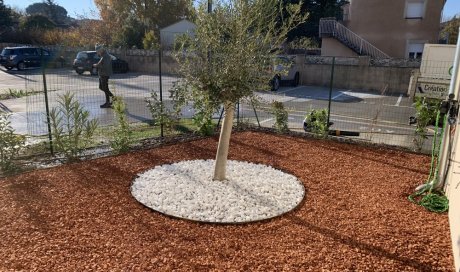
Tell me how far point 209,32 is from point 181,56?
609 mm

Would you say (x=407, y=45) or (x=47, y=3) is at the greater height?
(x=47, y=3)

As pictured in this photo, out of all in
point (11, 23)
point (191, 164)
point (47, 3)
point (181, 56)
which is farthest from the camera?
point (47, 3)

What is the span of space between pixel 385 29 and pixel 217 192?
21718 mm

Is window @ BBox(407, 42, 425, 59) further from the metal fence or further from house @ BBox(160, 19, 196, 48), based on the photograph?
house @ BBox(160, 19, 196, 48)

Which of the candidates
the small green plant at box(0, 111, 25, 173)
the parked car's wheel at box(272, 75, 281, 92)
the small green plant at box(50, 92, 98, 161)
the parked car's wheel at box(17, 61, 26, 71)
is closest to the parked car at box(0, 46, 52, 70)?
the parked car's wheel at box(17, 61, 26, 71)

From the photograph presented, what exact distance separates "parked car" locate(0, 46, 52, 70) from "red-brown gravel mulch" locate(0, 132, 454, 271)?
23455 mm

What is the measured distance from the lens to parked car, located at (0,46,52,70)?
81.3 ft

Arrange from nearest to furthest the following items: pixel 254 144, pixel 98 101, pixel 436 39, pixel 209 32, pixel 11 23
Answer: pixel 209 32
pixel 254 144
pixel 98 101
pixel 436 39
pixel 11 23

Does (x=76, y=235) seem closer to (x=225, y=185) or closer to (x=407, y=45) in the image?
(x=225, y=185)

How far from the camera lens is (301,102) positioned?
46.1 feet

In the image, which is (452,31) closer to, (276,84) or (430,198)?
(276,84)

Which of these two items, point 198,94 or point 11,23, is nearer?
point 198,94

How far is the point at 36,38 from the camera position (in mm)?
34969

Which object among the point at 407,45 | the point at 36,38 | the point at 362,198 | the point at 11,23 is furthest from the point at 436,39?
the point at 11,23
